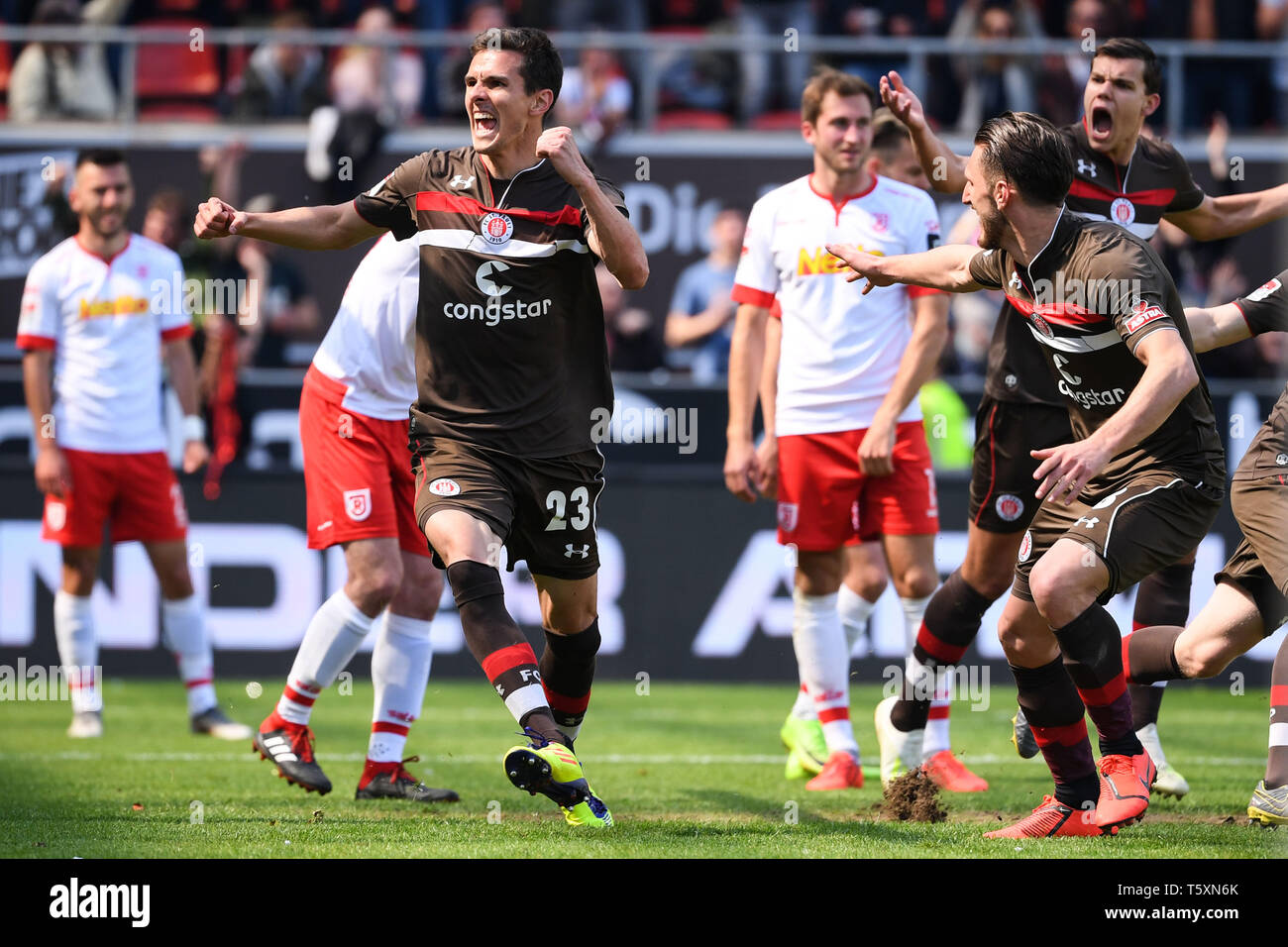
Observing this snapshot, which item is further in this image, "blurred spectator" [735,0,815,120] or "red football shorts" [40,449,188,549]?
"blurred spectator" [735,0,815,120]

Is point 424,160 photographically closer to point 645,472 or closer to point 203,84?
point 645,472

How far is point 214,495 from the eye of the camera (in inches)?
425

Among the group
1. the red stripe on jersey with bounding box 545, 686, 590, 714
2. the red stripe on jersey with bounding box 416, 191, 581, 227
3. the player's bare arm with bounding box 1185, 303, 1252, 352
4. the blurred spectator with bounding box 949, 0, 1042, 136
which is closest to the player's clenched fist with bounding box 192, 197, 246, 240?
the red stripe on jersey with bounding box 416, 191, 581, 227

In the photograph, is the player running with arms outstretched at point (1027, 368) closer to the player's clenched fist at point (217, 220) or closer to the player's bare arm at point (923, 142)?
the player's bare arm at point (923, 142)

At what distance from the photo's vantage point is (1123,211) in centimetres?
623

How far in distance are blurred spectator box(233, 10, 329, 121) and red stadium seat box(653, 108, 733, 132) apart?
3098 millimetres

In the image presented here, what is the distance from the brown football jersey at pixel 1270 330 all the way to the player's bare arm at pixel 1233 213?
35.3 inches

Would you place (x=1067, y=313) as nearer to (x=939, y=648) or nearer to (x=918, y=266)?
(x=918, y=266)

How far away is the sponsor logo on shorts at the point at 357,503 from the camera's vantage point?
6.29 metres

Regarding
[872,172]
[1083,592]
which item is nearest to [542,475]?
[1083,592]

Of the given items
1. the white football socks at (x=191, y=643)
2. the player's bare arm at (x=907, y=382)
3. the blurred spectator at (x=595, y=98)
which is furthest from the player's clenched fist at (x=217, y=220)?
the blurred spectator at (x=595, y=98)

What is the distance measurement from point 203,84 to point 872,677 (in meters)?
8.25

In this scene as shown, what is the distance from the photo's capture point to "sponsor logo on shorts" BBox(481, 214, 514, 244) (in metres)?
5.39

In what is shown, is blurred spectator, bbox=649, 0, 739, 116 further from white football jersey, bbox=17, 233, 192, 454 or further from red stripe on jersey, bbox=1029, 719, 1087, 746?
red stripe on jersey, bbox=1029, 719, 1087, 746
